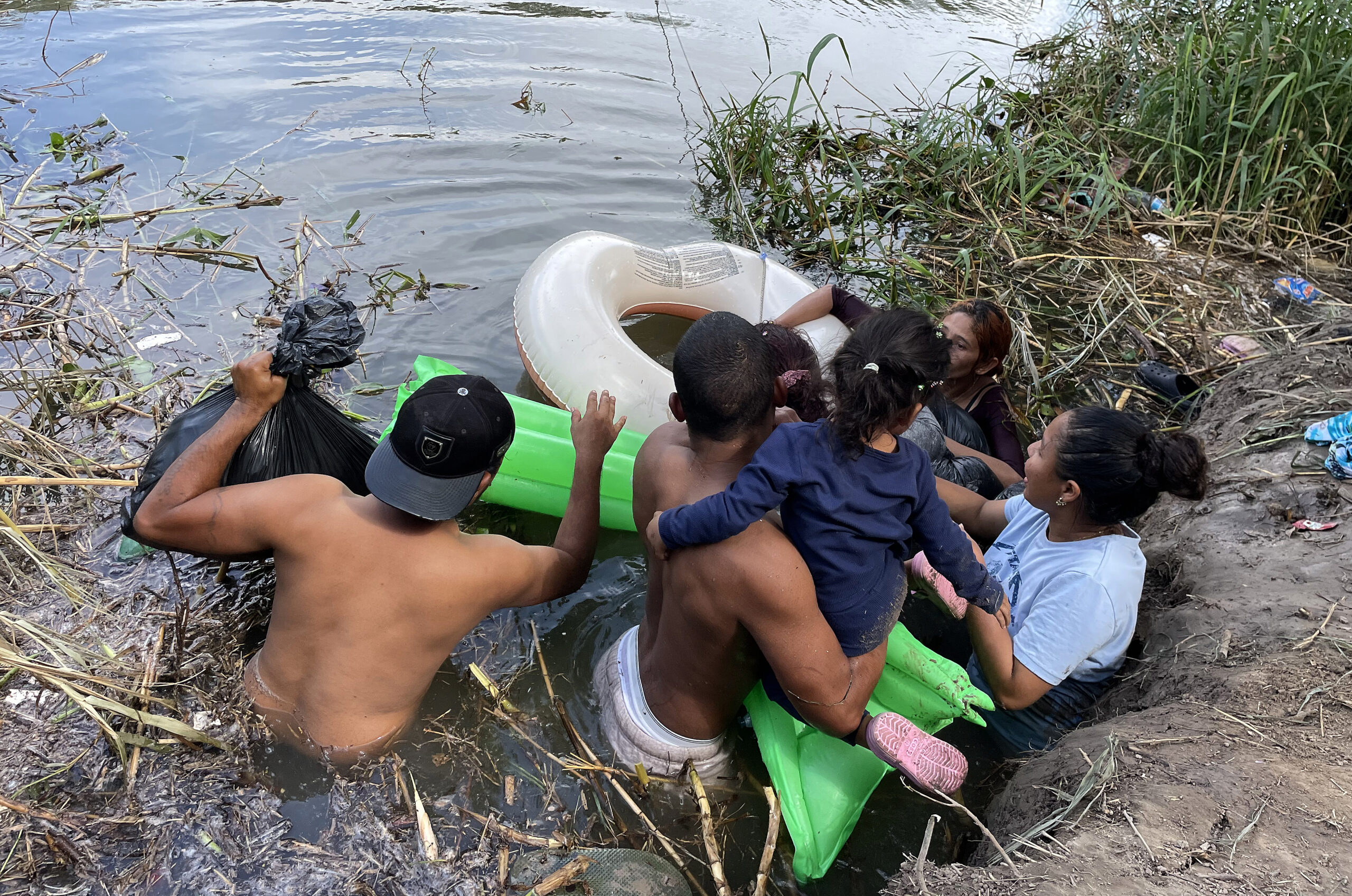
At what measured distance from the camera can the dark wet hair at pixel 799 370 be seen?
2.65 m

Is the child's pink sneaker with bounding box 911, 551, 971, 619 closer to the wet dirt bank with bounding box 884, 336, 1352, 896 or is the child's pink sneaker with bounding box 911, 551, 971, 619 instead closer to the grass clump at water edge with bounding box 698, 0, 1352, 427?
the wet dirt bank with bounding box 884, 336, 1352, 896

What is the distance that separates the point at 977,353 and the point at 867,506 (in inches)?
71.9

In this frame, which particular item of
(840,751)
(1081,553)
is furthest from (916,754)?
(1081,553)

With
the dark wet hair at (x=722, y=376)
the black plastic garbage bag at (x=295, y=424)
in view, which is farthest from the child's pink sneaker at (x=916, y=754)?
the black plastic garbage bag at (x=295, y=424)

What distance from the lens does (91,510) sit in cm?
335

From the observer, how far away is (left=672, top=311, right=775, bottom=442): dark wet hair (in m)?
2.18

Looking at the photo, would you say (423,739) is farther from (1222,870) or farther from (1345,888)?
(1345,888)

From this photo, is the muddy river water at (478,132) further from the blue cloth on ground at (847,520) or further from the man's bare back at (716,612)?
the blue cloth on ground at (847,520)

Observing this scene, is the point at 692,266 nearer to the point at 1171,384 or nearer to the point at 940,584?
the point at 1171,384

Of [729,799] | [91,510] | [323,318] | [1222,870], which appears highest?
[323,318]

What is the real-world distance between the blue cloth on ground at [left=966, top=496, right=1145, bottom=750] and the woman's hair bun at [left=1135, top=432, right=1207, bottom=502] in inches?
9.2

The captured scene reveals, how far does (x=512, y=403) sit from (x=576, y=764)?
150 centimetres

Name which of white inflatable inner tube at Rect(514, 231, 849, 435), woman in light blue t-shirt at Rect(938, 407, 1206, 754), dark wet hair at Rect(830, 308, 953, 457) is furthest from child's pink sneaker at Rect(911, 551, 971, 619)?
white inflatable inner tube at Rect(514, 231, 849, 435)

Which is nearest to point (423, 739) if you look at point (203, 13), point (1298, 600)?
point (1298, 600)
